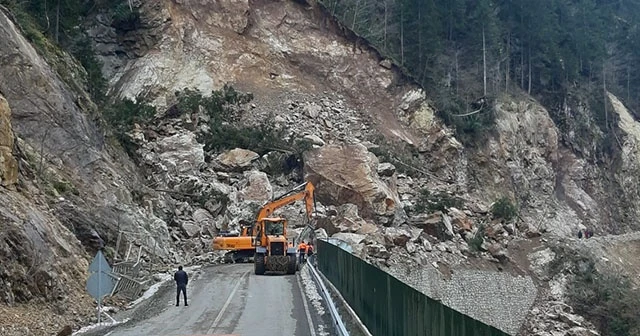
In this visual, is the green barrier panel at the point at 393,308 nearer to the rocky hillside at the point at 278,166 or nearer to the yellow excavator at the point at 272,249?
the rocky hillside at the point at 278,166

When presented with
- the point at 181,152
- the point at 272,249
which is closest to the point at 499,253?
the point at 272,249

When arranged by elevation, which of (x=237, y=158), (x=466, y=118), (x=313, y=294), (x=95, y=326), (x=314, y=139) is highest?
(x=466, y=118)

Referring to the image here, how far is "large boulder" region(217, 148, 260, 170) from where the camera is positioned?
135 ft

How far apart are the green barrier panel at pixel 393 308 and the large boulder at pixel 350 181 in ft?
72.3

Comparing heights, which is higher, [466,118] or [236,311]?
[466,118]

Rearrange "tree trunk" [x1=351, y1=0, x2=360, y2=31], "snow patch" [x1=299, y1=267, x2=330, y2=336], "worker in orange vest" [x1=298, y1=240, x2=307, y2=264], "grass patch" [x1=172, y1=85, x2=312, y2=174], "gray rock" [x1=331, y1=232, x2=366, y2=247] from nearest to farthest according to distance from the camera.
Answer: "snow patch" [x1=299, y1=267, x2=330, y2=336]
"worker in orange vest" [x1=298, y1=240, x2=307, y2=264]
"gray rock" [x1=331, y1=232, x2=366, y2=247]
"grass patch" [x1=172, y1=85, x2=312, y2=174]
"tree trunk" [x1=351, y1=0, x2=360, y2=31]

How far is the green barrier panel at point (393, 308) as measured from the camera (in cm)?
650

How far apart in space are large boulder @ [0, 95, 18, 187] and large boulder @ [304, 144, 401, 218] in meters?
23.4

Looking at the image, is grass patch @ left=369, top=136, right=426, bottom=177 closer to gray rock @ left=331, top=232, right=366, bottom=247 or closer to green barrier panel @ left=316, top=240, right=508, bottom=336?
gray rock @ left=331, top=232, right=366, bottom=247

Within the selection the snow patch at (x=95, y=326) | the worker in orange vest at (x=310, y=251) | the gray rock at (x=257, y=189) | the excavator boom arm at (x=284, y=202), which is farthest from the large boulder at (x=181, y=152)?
the snow patch at (x=95, y=326)

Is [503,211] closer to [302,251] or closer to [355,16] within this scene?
[302,251]

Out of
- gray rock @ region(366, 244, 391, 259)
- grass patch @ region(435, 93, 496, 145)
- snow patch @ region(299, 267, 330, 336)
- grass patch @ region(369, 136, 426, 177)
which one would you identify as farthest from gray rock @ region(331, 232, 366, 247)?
grass patch @ region(435, 93, 496, 145)

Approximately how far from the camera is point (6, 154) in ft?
60.6

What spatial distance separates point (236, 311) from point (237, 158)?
23693 mm
